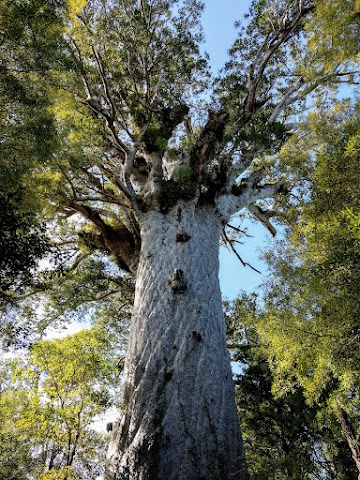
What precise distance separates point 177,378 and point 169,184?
4.00 m

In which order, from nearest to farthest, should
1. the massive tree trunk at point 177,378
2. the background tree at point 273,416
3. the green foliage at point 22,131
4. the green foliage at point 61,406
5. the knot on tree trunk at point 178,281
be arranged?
the massive tree trunk at point 177,378 → the green foliage at point 22,131 → the knot on tree trunk at point 178,281 → the green foliage at point 61,406 → the background tree at point 273,416

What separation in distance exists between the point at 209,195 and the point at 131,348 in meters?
3.58

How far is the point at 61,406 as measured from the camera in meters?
7.90

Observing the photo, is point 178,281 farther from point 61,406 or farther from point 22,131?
point 61,406

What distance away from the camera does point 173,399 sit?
11.9 ft

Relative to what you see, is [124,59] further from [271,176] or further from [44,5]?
[271,176]

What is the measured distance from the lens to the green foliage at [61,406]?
706 cm

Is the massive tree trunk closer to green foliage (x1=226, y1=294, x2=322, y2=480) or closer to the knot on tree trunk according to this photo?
the knot on tree trunk

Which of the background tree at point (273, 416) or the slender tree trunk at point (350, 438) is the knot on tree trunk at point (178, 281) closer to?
the background tree at point (273, 416)

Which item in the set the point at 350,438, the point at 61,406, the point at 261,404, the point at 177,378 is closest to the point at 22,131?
the point at 177,378

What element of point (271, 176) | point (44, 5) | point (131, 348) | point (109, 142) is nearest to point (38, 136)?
point (44, 5)

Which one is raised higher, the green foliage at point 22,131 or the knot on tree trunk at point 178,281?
the green foliage at point 22,131

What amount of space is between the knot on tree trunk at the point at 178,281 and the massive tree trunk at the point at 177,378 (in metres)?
0.01

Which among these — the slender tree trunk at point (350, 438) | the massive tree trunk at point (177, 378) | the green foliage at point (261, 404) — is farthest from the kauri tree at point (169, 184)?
the slender tree trunk at point (350, 438)
